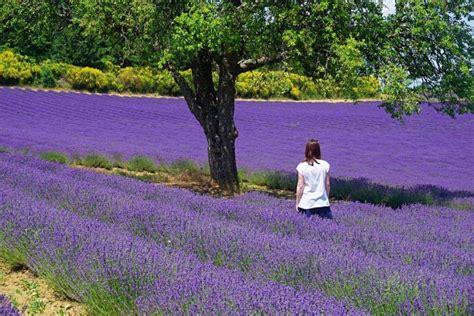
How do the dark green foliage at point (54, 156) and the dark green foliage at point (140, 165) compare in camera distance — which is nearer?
the dark green foliage at point (54, 156)

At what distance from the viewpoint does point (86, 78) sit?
31.8 metres

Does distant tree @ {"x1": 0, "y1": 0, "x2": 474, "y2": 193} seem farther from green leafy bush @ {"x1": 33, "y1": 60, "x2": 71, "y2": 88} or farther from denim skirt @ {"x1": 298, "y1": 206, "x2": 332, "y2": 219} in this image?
green leafy bush @ {"x1": 33, "y1": 60, "x2": 71, "y2": 88}

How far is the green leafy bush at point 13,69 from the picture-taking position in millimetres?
29578

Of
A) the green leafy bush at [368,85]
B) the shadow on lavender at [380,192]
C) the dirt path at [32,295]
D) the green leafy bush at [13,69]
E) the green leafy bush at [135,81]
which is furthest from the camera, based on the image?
the green leafy bush at [135,81]

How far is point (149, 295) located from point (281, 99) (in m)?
35.3

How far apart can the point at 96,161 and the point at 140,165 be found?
38.9 inches

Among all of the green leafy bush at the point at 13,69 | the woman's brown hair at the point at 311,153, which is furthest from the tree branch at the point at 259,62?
the green leafy bush at the point at 13,69

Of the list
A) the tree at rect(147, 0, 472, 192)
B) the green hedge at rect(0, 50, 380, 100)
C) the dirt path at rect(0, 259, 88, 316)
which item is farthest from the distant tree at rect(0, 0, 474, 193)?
the green hedge at rect(0, 50, 380, 100)

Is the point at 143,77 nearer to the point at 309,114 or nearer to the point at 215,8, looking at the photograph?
the point at 309,114

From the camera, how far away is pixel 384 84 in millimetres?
8734

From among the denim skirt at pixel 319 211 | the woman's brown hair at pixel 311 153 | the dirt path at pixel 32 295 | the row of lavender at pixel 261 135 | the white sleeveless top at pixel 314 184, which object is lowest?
the row of lavender at pixel 261 135

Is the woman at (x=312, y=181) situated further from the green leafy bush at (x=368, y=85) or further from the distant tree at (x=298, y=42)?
the green leafy bush at (x=368, y=85)

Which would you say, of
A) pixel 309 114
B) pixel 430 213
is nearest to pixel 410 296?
pixel 430 213

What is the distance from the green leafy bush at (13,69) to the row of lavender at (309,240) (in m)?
22.3
